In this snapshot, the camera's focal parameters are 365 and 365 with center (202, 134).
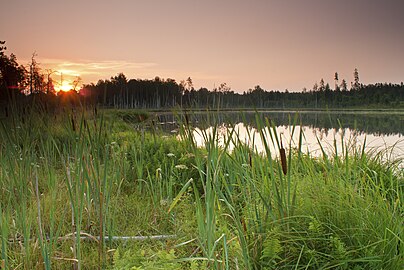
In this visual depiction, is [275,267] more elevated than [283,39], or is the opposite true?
[283,39]

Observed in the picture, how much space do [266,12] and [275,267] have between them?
12219mm

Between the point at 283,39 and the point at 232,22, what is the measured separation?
8.80 feet

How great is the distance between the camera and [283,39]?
1416 centimetres

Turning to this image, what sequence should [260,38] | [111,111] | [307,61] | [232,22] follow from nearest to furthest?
1. [111,111]
2. [232,22]
3. [260,38]
4. [307,61]

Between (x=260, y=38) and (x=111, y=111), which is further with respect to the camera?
(x=260, y=38)

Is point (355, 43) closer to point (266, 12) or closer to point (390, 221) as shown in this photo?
point (266, 12)

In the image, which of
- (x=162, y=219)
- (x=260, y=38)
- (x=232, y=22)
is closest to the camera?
(x=162, y=219)

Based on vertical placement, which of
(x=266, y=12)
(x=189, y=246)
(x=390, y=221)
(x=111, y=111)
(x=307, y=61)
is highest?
(x=266, y=12)

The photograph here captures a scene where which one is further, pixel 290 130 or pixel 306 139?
pixel 306 139

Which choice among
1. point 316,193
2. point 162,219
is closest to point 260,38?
point 162,219

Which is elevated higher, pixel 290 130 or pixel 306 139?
pixel 290 130

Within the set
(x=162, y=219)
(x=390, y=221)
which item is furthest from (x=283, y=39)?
(x=390, y=221)

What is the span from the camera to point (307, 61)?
56.7ft

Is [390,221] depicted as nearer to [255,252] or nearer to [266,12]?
[255,252]
